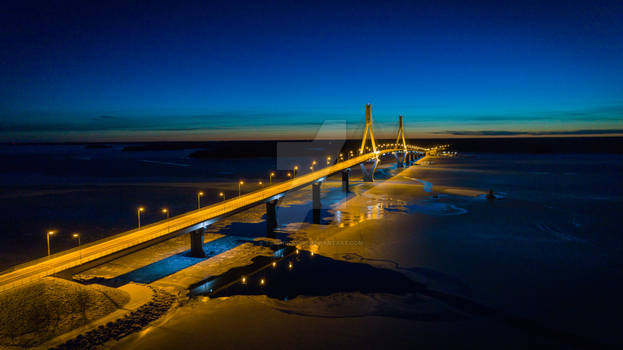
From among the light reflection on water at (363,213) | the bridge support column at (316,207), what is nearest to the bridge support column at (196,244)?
the bridge support column at (316,207)

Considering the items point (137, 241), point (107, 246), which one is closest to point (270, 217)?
point (137, 241)

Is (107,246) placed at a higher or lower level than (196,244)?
higher

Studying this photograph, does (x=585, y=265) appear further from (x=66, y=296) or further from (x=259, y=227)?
(x=66, y=296)

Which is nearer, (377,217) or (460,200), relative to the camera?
(377,217)

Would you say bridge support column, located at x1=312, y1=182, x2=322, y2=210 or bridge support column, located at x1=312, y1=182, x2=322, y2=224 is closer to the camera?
bridge support column, located at x1=312, y1=182, x2=322, y2=224

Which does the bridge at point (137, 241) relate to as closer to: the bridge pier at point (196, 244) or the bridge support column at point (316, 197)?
the bridge pier at point (196, 244)

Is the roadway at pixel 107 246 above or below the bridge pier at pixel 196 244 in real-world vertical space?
above

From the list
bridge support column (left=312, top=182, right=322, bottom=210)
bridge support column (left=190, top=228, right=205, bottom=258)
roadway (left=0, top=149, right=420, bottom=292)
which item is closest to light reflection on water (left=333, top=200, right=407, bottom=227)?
bridge support column (left=312, top=182, right=322, bottom=210)

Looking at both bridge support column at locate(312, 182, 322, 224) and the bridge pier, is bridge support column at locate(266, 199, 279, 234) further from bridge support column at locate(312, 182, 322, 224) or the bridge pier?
the bridge pier

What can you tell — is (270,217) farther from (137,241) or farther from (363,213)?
(137,241)

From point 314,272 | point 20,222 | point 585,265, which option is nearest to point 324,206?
point 314,272

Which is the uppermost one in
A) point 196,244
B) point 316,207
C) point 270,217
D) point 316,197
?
point 316,197
